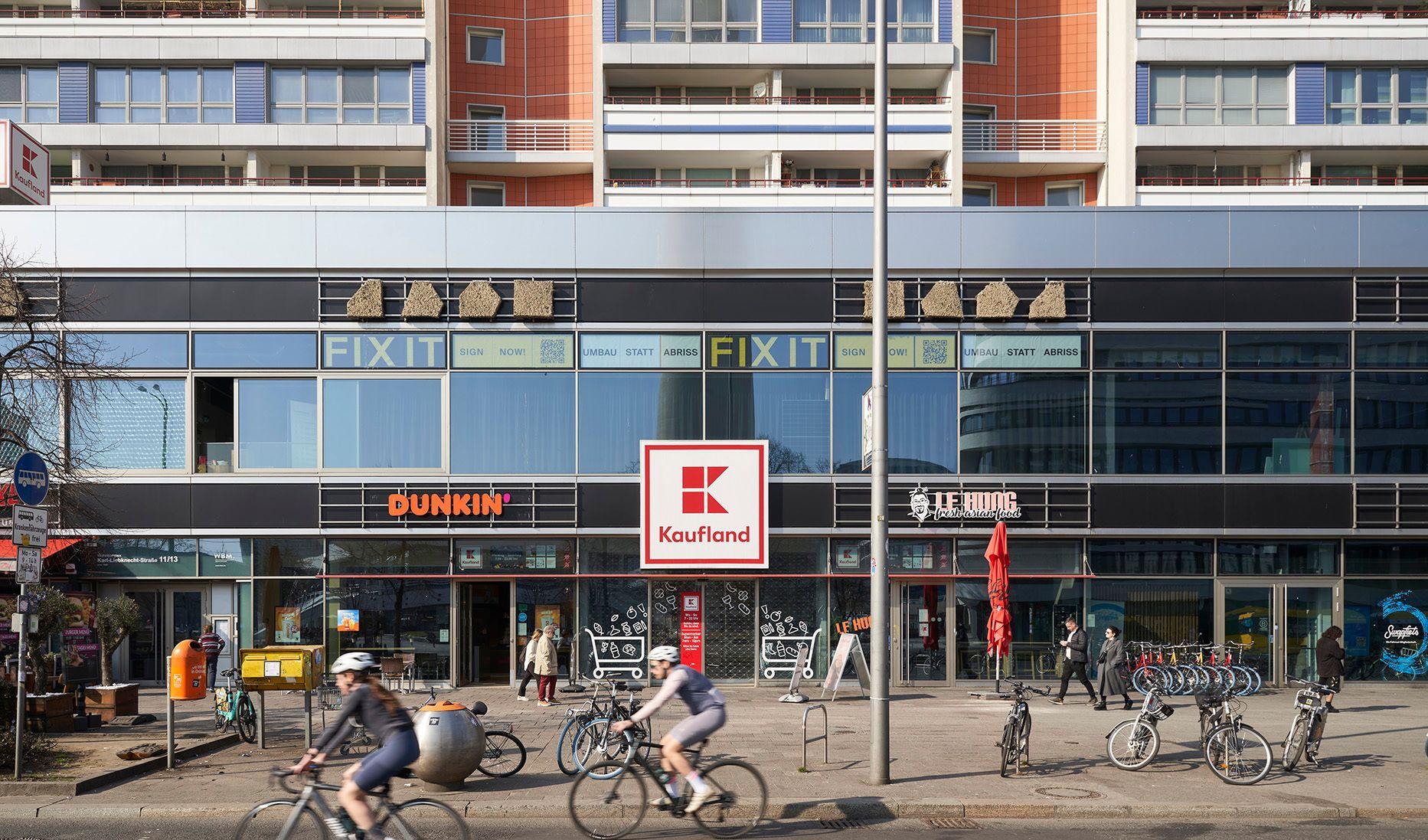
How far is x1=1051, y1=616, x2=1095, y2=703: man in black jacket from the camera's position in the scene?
20172 mm

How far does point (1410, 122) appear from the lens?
28453 millimetres

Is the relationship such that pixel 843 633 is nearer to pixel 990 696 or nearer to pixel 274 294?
pixel 990 696

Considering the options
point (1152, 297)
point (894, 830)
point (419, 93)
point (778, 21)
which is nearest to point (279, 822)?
point (894, 830)

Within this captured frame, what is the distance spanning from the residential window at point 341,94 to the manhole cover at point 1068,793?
22841 mm

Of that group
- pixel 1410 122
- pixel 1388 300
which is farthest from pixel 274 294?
pixel 1410 122

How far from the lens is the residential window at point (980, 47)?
30266 mm

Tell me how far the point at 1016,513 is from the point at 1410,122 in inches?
608

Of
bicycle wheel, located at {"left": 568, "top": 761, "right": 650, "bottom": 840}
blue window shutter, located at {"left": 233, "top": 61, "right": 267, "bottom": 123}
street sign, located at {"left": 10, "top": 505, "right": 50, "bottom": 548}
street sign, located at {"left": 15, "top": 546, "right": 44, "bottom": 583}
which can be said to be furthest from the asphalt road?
blue window shutter, located at {"left": 233, "top": 61, "right": 267, "bottom": 123}

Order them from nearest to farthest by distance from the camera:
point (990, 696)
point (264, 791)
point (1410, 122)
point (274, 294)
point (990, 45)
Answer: point (264, 791) < point (990, 696) < point (274, 294) < point (1410, 122) < point (990, 45)

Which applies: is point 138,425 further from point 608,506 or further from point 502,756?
point 502,756

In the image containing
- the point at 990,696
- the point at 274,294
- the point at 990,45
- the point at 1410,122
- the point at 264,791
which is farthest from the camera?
the point at 990,45

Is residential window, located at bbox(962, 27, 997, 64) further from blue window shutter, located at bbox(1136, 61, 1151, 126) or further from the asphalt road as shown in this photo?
the asphalt road

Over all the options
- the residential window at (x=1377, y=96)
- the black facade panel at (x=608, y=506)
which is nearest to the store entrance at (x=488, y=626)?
the black facade panel at (x=608, y=506)

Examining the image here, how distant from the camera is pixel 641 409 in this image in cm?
2305
